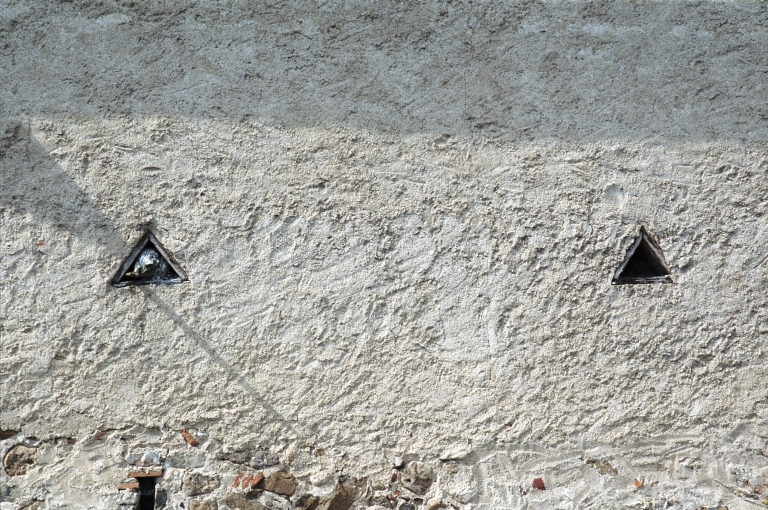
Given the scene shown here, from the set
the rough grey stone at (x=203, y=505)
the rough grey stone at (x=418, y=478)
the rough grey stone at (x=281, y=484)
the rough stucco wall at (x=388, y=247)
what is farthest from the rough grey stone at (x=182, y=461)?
the rough grey stone at (x=418, y=478)

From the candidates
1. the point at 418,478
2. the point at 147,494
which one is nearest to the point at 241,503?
the point at 147,494

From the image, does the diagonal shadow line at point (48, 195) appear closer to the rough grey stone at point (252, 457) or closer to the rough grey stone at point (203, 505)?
the rough grey stone at point (252, 457)

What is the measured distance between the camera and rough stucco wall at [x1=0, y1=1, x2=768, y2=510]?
256 centimetres

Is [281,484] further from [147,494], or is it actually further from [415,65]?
[415,65]

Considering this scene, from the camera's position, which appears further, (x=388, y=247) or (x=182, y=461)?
Answer: (x=388, y=247)

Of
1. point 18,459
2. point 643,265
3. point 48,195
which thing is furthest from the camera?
point 643,265

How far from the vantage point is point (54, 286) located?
2.55m

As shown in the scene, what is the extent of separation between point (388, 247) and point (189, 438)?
49.0 inches

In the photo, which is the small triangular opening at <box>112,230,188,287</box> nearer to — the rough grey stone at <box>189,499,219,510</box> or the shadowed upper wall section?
the shadowed upper wall section

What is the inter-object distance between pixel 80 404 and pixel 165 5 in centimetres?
191

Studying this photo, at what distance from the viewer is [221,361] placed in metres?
2.58

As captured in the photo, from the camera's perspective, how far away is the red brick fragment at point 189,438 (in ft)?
8.34

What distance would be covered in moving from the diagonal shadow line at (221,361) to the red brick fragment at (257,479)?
0.23 m

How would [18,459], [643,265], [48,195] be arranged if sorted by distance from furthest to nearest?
[643,265], [48,195], [18,459]
